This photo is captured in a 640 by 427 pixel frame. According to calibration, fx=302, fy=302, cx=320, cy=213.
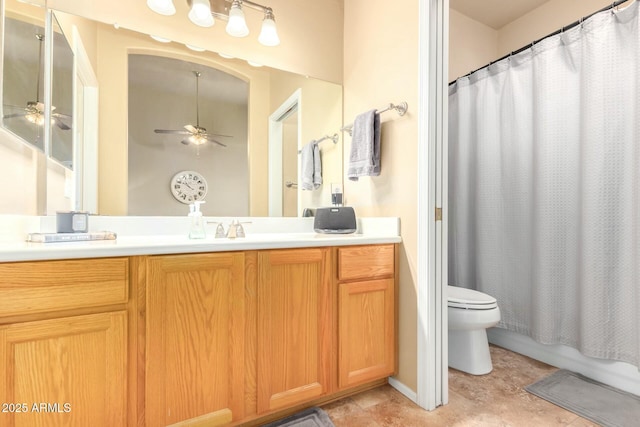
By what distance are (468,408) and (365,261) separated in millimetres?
825

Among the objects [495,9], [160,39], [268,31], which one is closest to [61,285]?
[160,39]

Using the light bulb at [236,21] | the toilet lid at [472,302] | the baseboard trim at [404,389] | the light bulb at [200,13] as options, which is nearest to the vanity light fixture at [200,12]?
the light bulb at [200,13]

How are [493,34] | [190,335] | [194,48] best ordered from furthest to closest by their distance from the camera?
[493,34], [194,48], [190,335]

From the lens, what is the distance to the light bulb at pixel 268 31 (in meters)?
1.72

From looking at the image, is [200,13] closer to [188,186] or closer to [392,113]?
[188,186]

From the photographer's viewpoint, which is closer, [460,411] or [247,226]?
[460,411]

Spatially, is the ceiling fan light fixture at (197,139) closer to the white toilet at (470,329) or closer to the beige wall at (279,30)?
the beige wall at (279,30)

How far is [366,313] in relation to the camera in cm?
143

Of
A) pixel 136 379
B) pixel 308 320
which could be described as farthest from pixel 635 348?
pixel 136 379

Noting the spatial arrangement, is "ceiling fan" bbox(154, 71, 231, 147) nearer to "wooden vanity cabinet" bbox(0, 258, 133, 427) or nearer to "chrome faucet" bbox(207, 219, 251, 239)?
"chrome faucet" bbox(207, 219, 251, 239)

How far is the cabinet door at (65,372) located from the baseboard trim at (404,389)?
3.92 feet

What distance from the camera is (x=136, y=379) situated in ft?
3.20

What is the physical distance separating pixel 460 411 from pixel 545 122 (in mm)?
1708

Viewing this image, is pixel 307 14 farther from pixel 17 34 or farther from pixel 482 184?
pixel 482 184
